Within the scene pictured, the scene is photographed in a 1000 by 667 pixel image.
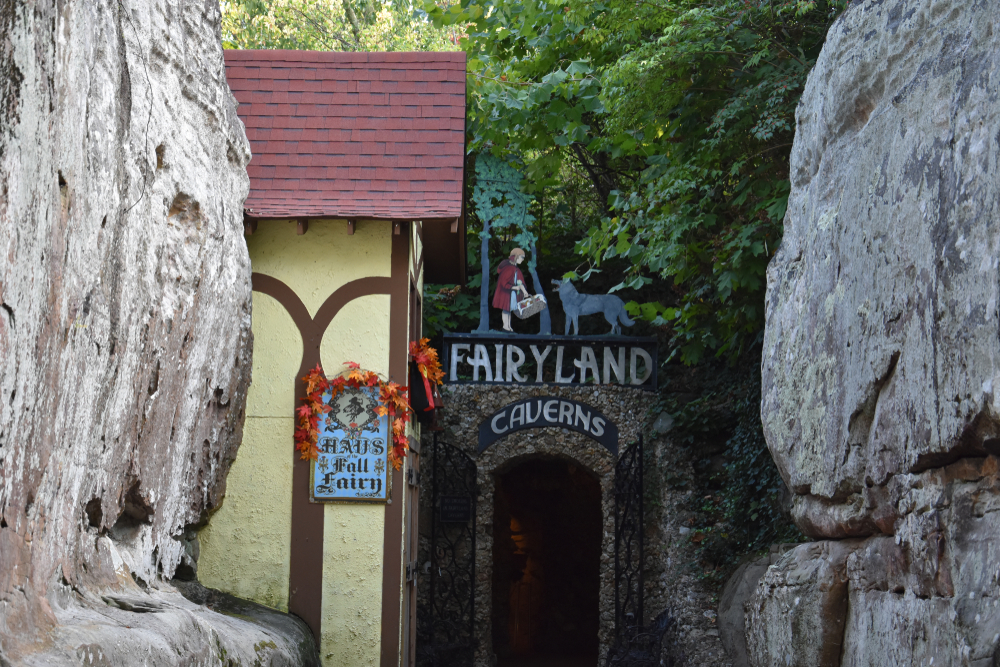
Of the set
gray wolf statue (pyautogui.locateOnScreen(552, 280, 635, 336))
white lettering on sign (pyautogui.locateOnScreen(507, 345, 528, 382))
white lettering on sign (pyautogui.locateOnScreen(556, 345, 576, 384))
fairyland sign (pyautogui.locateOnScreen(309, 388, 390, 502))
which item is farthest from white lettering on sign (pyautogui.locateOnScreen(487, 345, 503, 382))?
fairyland sign (pyautogui.locateOnScreen(309, 388, 390, 502))

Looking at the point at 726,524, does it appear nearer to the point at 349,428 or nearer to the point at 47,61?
the point at 349,428

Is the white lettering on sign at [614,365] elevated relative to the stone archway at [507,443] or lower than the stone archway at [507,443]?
elevated

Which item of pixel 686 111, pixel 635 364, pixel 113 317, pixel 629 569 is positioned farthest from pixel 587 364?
pixel 113 317

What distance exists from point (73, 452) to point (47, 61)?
5.16 ft

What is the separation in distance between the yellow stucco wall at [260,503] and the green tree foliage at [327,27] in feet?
29.6

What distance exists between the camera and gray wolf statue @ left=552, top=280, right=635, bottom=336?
39.3ft

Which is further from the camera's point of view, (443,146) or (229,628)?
(443,146)

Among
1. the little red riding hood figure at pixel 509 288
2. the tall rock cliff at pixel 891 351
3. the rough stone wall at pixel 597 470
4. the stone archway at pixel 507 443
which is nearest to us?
the tall rock cliff at pixel 891 351

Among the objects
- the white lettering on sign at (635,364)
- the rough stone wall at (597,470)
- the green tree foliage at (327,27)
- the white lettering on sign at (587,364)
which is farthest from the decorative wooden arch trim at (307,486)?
the green tree foliage at (327,27)

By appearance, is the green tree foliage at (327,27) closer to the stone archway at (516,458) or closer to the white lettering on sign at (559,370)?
the white lettering on sign at (559,370)

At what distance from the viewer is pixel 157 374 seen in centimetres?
489

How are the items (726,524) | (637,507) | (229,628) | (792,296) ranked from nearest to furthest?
(792,296), (229,628), (726,524), (637,507)

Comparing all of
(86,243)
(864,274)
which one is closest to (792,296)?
(864,274)

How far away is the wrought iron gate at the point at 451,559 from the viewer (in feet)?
36.8
